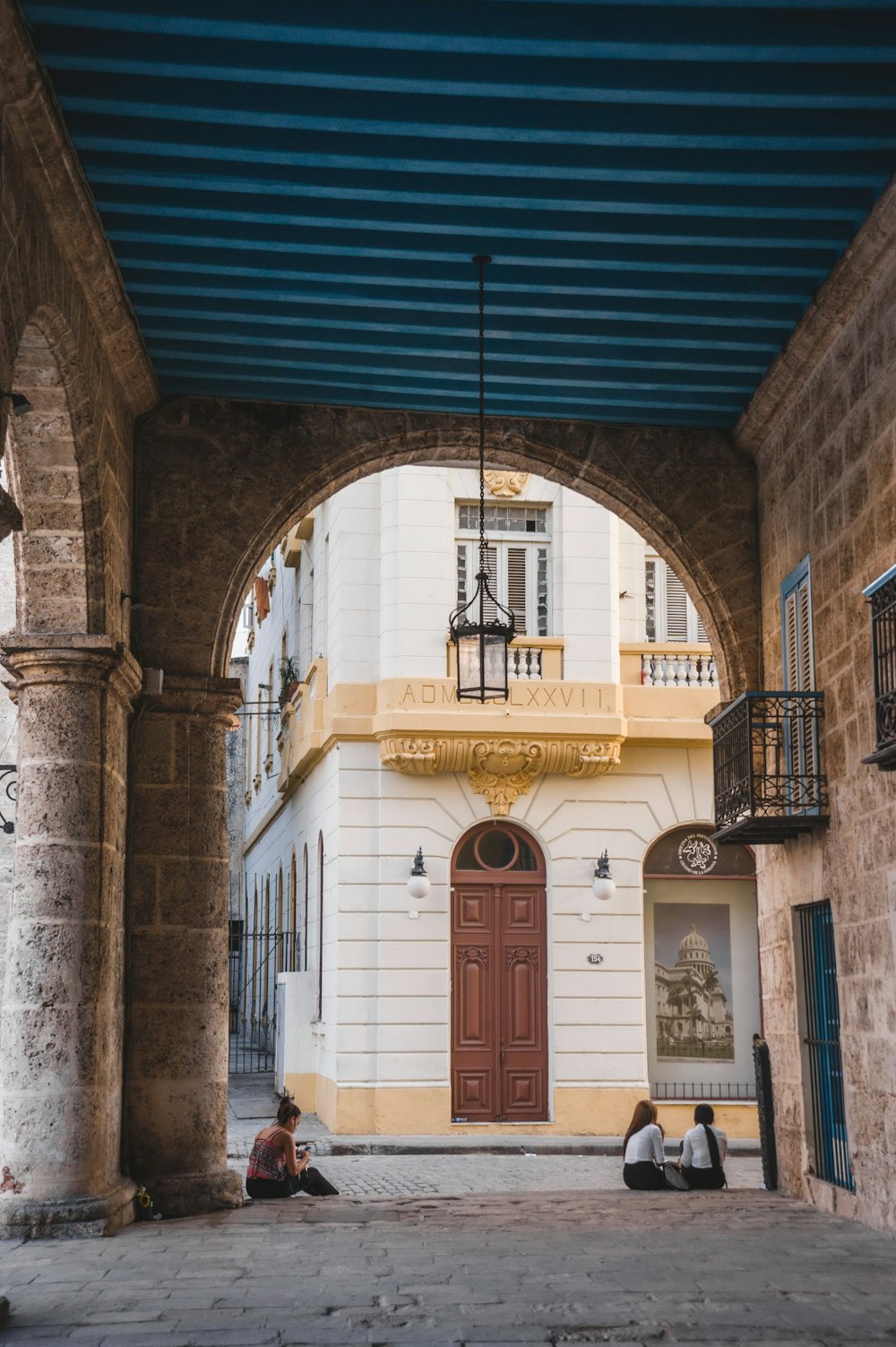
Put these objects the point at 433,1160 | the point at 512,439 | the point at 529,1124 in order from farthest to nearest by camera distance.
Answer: the point at 529,1124 < the point at 433,1160 < the point at 512,439

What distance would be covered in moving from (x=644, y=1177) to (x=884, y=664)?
173 inches

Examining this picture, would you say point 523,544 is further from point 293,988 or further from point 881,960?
point 881,960

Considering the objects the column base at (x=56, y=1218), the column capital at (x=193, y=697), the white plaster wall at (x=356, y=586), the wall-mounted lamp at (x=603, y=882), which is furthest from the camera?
the white plaster wall at (x=356, y=586)

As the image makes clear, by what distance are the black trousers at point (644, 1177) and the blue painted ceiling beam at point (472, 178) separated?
4.95m

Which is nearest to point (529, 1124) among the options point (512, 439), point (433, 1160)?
point (433, 1160)

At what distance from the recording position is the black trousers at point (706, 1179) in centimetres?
1012

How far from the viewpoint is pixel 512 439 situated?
1016 cm

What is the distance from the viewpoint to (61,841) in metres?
7.83

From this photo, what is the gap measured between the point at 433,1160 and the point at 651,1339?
882 cm

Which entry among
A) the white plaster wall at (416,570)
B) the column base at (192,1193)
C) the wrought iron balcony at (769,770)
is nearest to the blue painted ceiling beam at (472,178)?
the wrought iron balcony at (769,770)

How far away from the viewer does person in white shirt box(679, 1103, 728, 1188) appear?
10.1 m

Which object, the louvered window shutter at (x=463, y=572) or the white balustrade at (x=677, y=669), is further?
the white balustrade at (x=677, y=669)

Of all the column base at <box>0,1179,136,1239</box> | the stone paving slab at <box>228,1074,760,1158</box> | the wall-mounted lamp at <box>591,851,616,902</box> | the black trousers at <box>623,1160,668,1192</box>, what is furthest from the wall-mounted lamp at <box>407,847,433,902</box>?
the column base at <box>0,1179,136,1239</box>

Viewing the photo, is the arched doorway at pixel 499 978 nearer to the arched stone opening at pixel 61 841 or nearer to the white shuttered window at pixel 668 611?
the white shuttered window at pixel 668 611
